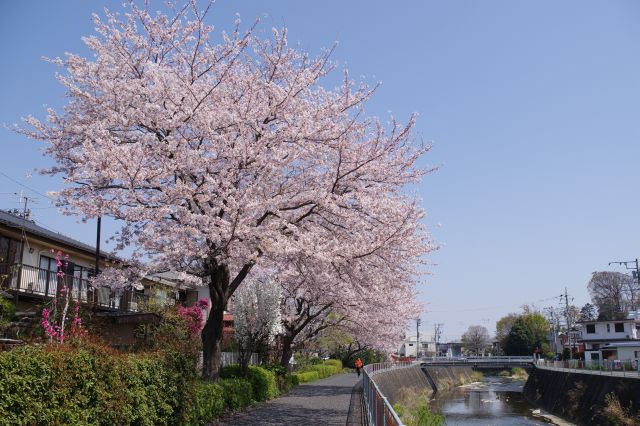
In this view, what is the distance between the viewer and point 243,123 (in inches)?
542

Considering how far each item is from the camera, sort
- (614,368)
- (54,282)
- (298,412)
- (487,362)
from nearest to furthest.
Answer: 1. (298,412)
2. (54,282)
3. (614,368)
4. (487,362)

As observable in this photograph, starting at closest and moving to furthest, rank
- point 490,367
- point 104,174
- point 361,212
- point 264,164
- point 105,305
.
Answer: point 104,174
point 264,164
point 361,212
point 105,305
point 490,367

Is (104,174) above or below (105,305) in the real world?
above

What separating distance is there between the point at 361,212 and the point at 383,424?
7.92m

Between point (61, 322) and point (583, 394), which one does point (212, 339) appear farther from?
point (583, 394)

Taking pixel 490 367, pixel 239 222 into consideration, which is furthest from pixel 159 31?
pixel 490 367

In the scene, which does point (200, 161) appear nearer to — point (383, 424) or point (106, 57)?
point (106, 57)

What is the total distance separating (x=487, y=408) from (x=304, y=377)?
19.1 m

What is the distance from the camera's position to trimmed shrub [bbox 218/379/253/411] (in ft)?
52.1

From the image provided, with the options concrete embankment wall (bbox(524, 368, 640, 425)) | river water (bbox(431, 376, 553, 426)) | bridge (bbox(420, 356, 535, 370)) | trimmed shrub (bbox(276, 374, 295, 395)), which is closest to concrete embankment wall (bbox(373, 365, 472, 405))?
bridge (bbox(420, 356, 535, 370))

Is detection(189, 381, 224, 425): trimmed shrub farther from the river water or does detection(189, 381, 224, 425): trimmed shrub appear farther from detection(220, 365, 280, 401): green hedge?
the river water

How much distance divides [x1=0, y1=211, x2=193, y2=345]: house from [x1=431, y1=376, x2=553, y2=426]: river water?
2020 cm

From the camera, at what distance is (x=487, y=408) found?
1721 inches

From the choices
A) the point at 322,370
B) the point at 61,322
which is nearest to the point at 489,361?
the point at 322,370
